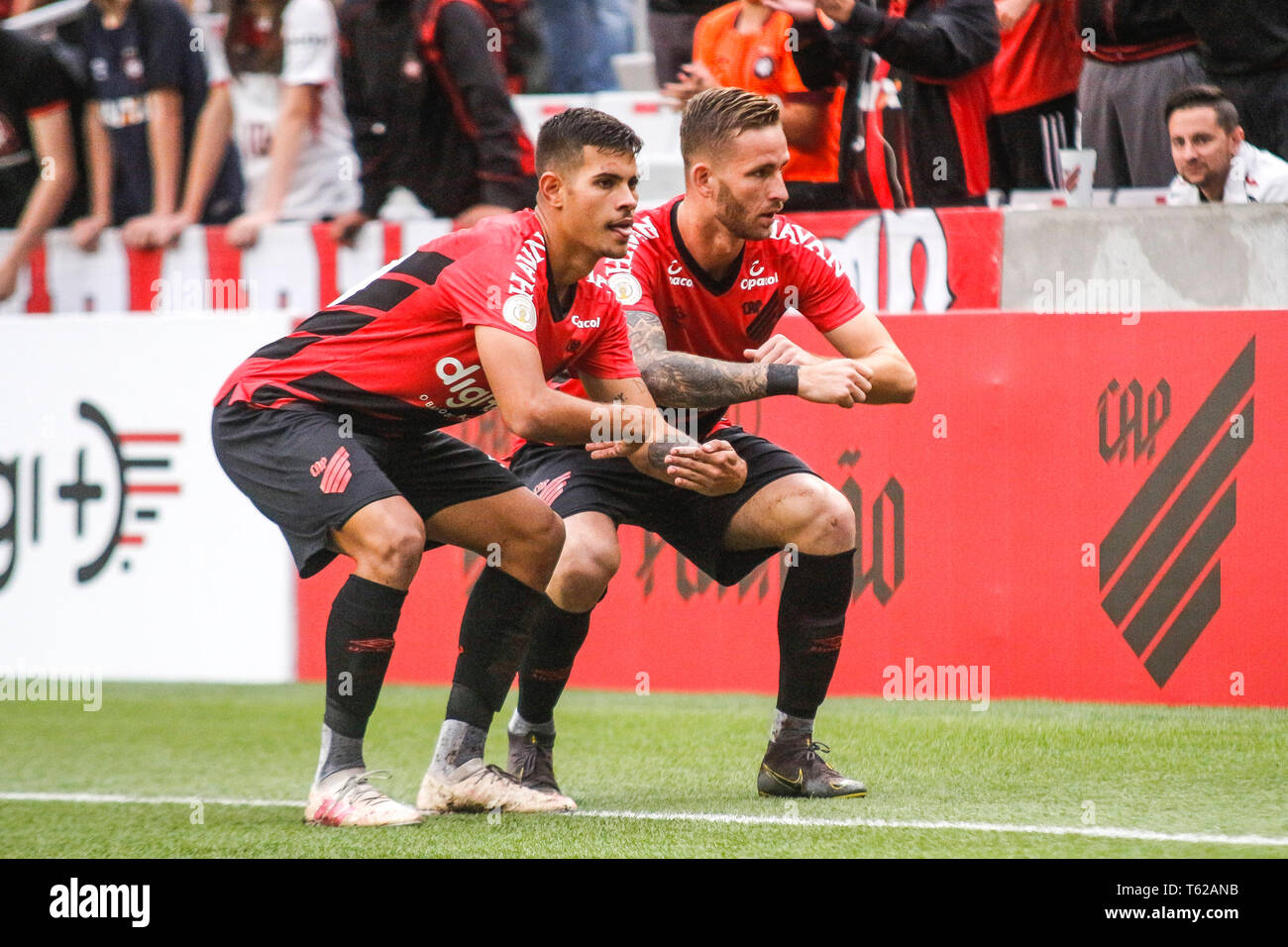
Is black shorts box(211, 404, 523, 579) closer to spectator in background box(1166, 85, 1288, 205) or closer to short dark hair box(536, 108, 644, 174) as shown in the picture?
short dark hair box(536, 108, 644, 174)

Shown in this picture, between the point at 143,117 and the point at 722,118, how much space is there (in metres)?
4.89

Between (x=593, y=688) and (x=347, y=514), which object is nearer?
(x=347, y=514)

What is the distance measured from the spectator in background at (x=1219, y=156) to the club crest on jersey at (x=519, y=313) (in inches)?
134

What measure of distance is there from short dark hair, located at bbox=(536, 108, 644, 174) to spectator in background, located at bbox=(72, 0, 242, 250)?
4.59m

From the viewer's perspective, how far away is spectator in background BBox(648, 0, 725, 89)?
8.11 meters

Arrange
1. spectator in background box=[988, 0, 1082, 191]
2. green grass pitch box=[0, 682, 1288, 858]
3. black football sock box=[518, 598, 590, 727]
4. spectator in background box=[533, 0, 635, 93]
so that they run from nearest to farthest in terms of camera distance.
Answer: green grass pitch box=[0, 682, 1288, 858]
black football sock box=[518, 598, 590, 727]
spectator in background box=[988, 0, 1082, 191]
spectator in background box=[533, 0, 635, 93]

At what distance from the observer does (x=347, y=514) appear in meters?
4.40

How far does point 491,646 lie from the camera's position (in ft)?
15.6

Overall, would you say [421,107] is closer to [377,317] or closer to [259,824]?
[377,317]

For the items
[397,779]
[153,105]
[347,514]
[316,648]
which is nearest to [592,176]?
[347,514]

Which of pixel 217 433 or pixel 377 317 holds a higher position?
pixel 377 317

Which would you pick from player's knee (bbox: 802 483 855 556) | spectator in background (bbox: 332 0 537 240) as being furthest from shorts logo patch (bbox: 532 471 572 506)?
spectator in background (bbox: 332 0 537 240)

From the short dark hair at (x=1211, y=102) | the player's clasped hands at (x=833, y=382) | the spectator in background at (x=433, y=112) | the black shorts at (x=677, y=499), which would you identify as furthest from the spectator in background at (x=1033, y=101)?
the player's clasped hands at (x=833, y=382)

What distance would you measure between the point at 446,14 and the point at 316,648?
2881mm
